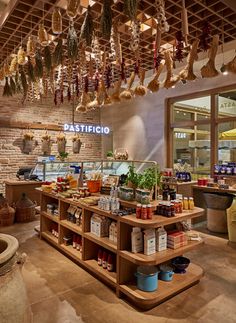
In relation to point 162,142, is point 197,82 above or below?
above

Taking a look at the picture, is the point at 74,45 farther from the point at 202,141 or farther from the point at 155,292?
the point at 202,141

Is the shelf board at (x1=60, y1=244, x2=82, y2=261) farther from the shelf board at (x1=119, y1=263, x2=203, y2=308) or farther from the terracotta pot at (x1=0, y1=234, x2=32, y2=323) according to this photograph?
the terracotta pot at (x1=0, y1=234, x2=32, y2=323)

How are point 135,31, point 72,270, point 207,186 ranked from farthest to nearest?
point 207,186, point 72,270, point 135,31

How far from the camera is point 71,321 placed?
2.30 meters

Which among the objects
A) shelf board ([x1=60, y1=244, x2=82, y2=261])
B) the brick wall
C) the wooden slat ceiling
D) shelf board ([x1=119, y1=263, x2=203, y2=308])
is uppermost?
the wooden slat ceiling

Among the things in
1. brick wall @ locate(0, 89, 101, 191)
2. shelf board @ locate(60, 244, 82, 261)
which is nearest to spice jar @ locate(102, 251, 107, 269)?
shelf board @ locate(60, 244, 82, 261)

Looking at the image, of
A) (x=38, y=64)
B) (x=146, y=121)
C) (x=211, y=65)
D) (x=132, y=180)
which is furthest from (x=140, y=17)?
(x=146, y=121)

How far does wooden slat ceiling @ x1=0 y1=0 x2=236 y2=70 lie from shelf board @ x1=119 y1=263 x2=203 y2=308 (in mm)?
3358

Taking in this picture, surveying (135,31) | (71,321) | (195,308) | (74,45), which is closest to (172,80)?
(135,31)

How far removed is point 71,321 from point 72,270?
1.06 metres

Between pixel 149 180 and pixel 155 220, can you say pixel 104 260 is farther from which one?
pixel 149 180

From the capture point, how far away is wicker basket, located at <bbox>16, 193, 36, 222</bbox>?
5.71 metres

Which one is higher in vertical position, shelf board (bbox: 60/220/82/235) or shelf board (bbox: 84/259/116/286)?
shelf board (bbox: 60/220/82/235)

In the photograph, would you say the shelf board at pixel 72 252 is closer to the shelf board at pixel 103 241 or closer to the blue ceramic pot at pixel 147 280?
the shelf board at pixel 103 241
